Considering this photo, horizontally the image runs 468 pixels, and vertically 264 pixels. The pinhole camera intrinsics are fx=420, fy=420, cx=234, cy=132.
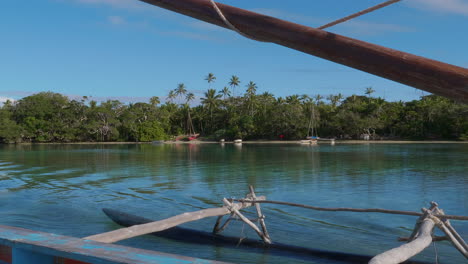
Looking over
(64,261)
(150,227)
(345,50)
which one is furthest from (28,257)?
(150,227)

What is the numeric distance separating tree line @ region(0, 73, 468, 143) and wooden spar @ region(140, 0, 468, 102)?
7074cm

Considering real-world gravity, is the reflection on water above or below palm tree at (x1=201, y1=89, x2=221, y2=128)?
below

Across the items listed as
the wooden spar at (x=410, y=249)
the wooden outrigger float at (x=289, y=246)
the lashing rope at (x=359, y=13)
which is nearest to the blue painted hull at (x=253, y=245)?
the wooden outrigger float at (x=289, y=246)

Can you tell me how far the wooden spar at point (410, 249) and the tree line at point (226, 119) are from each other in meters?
66.5

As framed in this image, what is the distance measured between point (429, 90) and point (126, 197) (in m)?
13.9

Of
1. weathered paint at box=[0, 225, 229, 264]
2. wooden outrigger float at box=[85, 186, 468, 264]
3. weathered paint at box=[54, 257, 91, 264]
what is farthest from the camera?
wooden outrigger float at box=[85, 186, 468, 264]

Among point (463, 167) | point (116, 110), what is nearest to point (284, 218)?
point (463, 167)

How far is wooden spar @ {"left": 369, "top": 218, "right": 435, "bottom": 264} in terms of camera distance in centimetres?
381

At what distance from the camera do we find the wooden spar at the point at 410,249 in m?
3.81

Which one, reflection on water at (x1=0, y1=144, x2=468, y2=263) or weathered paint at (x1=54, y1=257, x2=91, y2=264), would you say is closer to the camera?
weathered paint at (x1=54, y1=257, x2=91, y2=264)

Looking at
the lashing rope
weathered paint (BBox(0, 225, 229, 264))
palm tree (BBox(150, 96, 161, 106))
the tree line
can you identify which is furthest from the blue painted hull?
palm tree (BBox(150, 96, 161, 106))

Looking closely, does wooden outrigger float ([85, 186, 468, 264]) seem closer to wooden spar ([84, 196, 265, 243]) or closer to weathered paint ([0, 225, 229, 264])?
wooden spar ([84, 196, 265, 243])

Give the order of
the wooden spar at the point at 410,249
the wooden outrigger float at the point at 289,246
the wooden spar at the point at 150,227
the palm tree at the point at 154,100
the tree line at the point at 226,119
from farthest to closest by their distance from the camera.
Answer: the palm tree at the point at 154,100
the tree line at the point at 226,119
the wooden spar at the point at 150,227
the wooden outrigger float at the point at 289,246
the wooden spar at the point at 410,249

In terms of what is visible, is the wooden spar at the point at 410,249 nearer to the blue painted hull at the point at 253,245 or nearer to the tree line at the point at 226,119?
the blue painted hull at the point at 253,245
